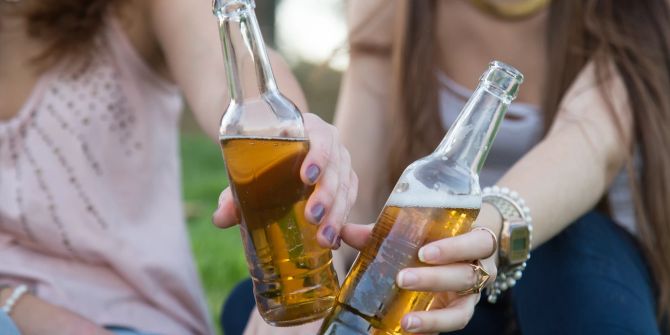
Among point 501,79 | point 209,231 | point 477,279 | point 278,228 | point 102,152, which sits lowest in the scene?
point 209,231

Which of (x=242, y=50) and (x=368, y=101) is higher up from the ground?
(x=242, y=50)

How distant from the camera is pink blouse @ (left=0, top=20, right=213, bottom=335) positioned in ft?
5.37

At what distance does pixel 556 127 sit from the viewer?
1669mm

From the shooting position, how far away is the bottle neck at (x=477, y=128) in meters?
1.04

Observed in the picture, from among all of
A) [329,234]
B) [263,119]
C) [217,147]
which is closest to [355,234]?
[329,234]

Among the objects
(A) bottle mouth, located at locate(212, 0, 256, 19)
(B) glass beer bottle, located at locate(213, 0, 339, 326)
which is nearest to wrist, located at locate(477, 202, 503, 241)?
(B) glass beer bottle, located at locate(213, 0, 339, 326)

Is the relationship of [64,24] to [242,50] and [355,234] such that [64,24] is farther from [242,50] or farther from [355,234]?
[355,234]

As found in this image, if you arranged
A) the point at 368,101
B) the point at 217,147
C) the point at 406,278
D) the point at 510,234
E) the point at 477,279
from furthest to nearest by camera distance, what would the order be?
the point at 217,147 < the point at 368,101 < the point at 510,234 < the point at 477,279 < the point at 406,278

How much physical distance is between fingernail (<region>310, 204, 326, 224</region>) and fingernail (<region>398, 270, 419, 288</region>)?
106 mm

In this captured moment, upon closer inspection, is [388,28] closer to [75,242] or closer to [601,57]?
[601,57]

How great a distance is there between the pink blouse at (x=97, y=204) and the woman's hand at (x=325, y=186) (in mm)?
635

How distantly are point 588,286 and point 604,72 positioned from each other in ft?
1.66

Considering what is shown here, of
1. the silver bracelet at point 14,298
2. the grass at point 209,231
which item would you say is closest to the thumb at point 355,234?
the silver bracelet at point 14,298

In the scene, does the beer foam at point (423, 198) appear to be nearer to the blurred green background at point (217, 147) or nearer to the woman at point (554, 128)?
the woman at point (554, 128)
